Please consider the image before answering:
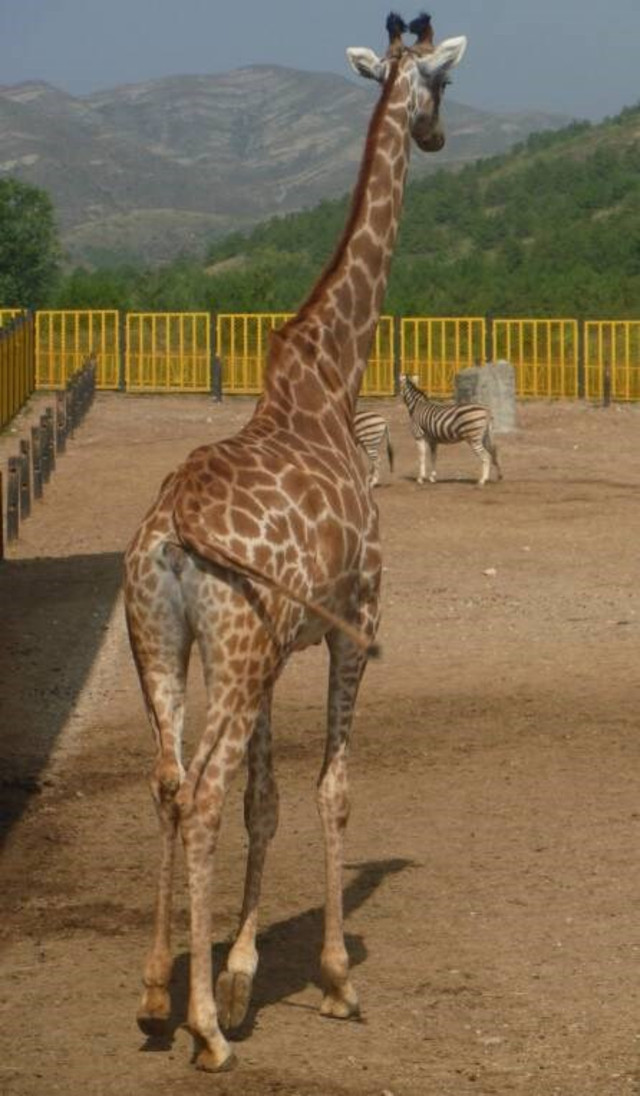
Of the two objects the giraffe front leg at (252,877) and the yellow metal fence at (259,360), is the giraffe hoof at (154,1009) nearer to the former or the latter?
the giraffe front leg at (252,877)

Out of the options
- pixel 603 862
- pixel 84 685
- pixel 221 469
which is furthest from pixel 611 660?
pixel 221 469

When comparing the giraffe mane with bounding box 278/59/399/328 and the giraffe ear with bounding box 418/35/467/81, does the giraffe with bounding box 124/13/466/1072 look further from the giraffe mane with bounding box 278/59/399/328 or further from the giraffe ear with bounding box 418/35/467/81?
the giraffe ear with bounding box 418/35/467/81

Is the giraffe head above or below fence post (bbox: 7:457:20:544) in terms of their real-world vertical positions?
above

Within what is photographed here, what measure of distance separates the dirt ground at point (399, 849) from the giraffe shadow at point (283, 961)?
0.7 inches

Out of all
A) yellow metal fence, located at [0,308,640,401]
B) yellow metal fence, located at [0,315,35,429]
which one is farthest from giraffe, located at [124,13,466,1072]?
yellow metal fence, located at [0,308,640,401]

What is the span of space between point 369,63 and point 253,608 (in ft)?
10.4

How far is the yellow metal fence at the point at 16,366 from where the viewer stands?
33.8 meters

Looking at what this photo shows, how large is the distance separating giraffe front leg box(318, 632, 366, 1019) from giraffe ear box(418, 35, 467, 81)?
2.66 metres

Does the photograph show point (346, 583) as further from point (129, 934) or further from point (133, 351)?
point (133, 351)

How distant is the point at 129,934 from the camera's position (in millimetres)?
9062

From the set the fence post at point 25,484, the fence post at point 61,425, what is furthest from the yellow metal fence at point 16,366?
the fence post at point 25,484

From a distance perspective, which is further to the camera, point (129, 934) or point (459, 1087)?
point (129, 934)

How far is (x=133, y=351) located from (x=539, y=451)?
15.5 meters

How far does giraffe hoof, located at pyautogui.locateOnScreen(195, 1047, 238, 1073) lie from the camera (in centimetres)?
741
